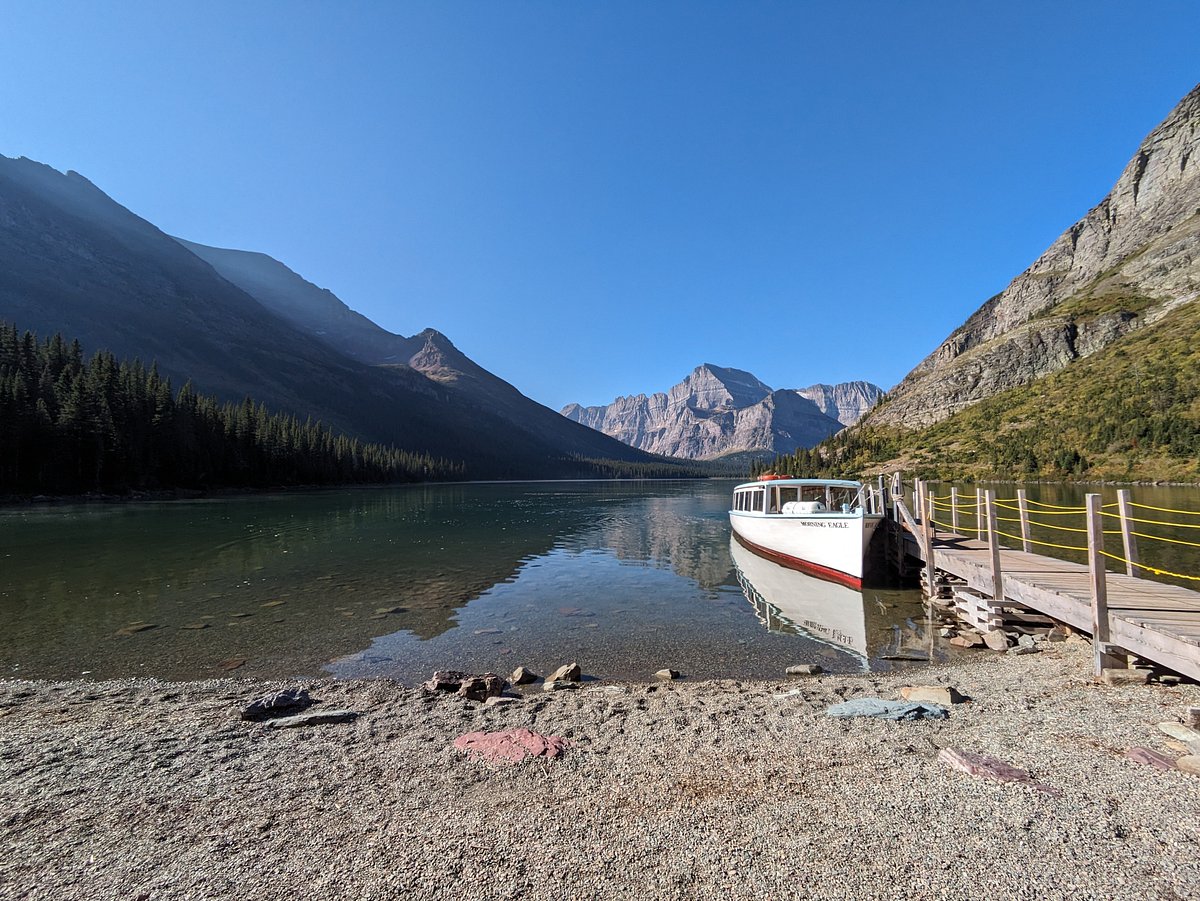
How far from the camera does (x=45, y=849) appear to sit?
629 centimetres

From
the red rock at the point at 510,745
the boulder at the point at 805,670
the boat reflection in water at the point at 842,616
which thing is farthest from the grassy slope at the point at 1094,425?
the red rock at the point at 510,745

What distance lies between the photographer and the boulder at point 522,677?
13961 mm

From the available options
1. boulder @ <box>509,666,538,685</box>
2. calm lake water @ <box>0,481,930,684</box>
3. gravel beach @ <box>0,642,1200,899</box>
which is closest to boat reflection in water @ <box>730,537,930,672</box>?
calm lake water @ <box>0,481,930,684</box>

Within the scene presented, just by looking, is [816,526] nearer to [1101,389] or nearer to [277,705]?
[277,705]

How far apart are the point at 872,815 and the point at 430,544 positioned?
1575 inches

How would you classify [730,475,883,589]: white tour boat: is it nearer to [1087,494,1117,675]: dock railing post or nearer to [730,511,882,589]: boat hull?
[730,511,882,589]: boat hull

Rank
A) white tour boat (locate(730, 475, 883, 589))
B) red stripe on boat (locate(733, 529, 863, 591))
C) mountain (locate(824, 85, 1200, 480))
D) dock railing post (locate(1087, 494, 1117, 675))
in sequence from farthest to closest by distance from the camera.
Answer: mountain (locate(824, 85, 1200, 480)) → red stripe on boat (locate(733, 529, 863, 591)) → white tour boat (locate(730, 475, 883, 589)) → dock railing post (locate(1087, 494, 1117, 675))

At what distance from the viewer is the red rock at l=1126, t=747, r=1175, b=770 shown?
25.3ft

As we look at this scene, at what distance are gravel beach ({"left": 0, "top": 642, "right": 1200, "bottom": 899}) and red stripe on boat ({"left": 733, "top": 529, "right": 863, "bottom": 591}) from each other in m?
14.9

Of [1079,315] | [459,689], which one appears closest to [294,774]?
[459,689]

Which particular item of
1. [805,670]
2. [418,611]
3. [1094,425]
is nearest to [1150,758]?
[805,670]

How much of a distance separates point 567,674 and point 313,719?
6099 mm

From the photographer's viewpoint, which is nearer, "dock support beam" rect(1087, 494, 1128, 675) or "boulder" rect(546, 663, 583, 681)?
"dock support beam" rect(1087, 494, 1128, 675)

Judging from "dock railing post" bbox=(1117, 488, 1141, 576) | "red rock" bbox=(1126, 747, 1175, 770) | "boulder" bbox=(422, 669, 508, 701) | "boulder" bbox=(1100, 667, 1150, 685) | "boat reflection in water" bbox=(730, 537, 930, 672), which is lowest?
"boat reflection in water" bbox=(730, 537, 930, 672)
